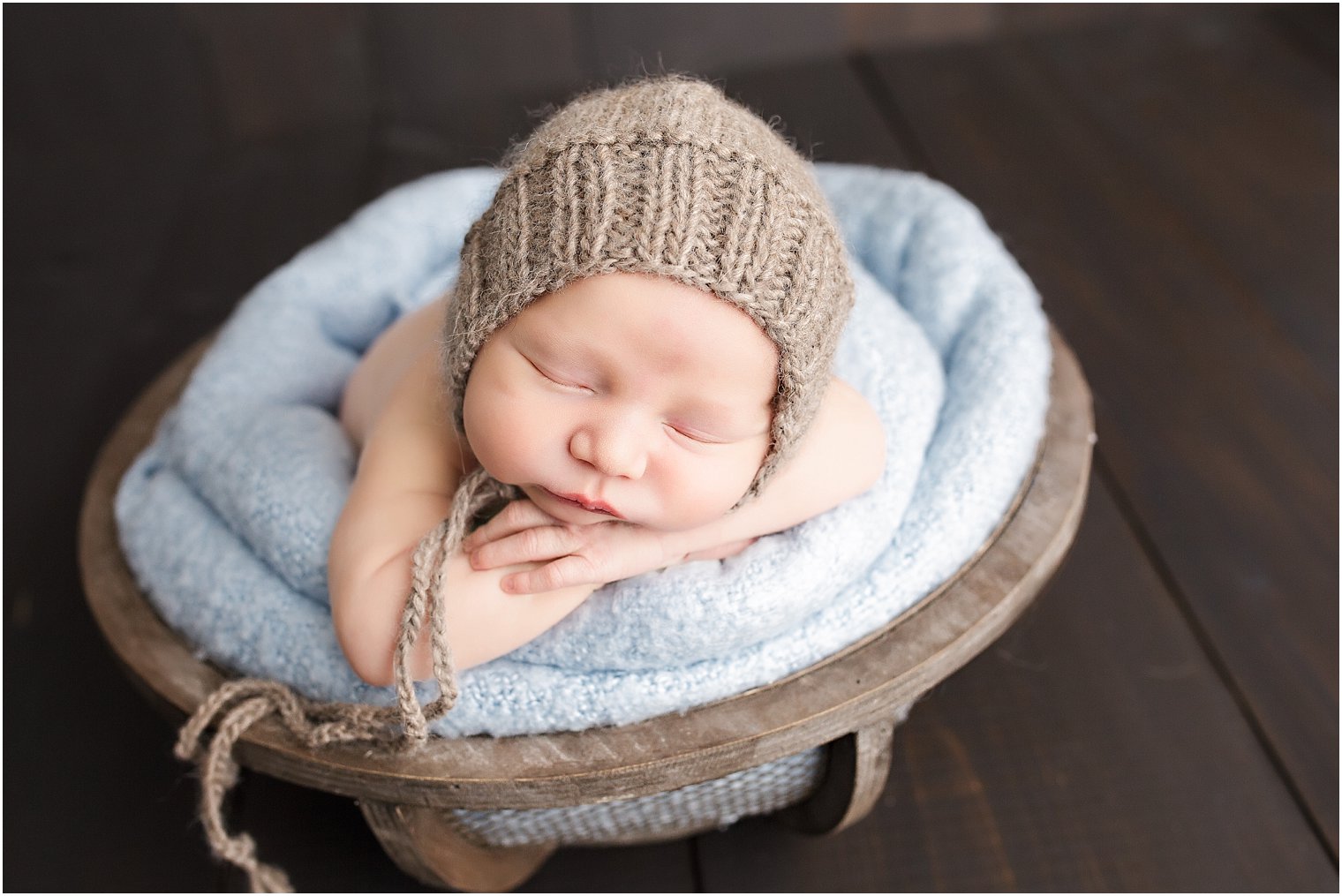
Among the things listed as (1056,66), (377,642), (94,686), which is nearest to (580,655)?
(377,642)

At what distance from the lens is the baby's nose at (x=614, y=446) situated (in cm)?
75

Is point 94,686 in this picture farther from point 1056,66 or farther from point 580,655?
point 1056,66

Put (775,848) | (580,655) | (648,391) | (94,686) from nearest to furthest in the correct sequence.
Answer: (648,391) < (580,655) < (775,848) < (94,686)

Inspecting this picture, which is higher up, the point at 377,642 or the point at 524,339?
the point at 524,339

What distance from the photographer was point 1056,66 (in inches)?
86.0

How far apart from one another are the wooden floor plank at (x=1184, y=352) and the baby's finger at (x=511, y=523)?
2.75 ft

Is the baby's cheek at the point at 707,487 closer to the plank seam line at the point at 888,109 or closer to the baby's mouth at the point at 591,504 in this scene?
the baby's mouth at the point at 591,504

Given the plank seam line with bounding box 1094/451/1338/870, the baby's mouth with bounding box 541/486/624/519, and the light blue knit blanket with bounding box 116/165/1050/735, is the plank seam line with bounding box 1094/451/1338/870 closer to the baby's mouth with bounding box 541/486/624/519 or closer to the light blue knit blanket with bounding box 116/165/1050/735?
the light blue knit blanket with bounding box 116/165/1050/735

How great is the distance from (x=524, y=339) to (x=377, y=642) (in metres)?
0.25

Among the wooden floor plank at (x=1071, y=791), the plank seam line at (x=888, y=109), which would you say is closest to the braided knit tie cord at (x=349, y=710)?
the wooden floor plank at (x=1071, y=791)

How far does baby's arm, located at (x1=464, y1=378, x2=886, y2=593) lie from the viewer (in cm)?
84

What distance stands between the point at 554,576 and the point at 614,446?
0.42 feet

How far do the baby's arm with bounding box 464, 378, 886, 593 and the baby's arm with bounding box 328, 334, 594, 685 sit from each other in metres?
0.02

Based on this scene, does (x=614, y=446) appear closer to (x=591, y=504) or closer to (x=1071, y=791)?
(x=591, y=504)
